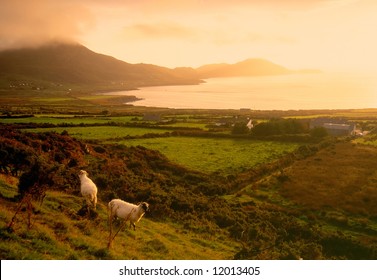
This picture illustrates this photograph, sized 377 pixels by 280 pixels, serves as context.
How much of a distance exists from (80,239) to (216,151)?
36204mm

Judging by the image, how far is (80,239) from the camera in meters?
11.0

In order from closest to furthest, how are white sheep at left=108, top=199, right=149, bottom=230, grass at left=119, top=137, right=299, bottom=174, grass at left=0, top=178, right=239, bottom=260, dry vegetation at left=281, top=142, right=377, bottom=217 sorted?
grass at left=0, top=178, right=239, bottom=260, white sheep at left=108, top=199, right=149, bottom=230, dry vegetation at left=281, top=142, right=377, bottom=217, grass at left=119, top=137, right=299, bottom=174

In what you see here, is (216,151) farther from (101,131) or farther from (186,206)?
(186,206)

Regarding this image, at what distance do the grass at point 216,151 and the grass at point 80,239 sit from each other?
63.1 ft

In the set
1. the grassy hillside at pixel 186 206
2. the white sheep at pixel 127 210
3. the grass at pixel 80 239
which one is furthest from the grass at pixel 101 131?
the white sheep at pixel 127 210

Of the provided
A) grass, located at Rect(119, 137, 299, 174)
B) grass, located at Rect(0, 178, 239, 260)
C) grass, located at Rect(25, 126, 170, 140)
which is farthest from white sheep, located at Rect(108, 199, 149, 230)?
grass, located at Rect(25, 126, 170, 140)

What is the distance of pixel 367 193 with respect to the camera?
29.1 m

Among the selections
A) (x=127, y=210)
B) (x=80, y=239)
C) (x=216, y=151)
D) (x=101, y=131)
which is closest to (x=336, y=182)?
(x=216, y=151)

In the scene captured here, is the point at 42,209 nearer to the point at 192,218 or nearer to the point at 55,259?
the point at 55,259

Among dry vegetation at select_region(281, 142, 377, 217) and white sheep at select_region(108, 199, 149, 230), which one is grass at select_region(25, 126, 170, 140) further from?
white sheep at select_region(108, 199, 149, 230)

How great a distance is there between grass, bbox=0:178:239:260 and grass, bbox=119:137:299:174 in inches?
757

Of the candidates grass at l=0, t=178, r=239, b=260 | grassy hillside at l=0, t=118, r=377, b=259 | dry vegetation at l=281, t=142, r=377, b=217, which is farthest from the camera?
dry vegetation at l=281, t=142, r=377, b=217

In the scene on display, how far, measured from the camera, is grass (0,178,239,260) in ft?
31.9

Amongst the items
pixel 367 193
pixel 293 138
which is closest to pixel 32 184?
pixel 367 193
